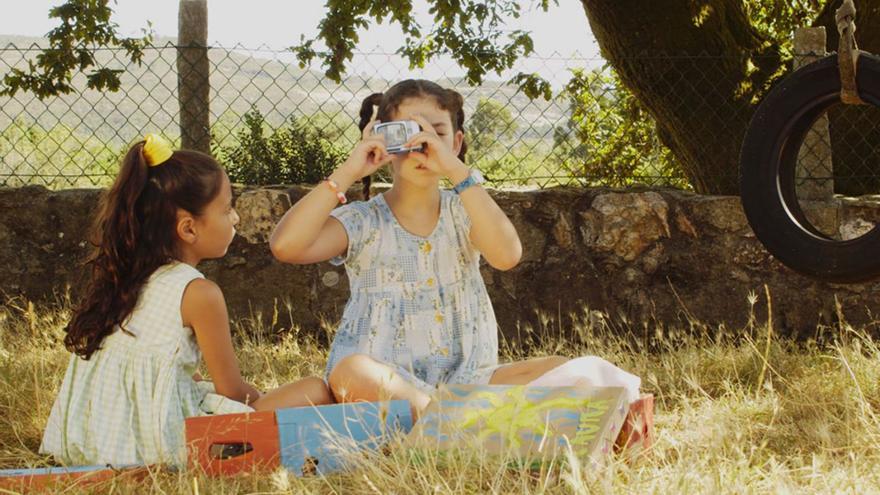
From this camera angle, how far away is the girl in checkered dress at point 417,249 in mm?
3002

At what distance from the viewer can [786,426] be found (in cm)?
309

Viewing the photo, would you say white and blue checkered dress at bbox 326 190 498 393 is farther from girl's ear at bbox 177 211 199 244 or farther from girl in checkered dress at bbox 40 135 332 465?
girl's ear at bbox 177 211 199 244

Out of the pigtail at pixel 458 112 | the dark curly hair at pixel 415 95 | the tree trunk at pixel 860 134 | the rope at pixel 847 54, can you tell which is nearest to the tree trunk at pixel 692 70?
the tree trunk at pixel 860 134

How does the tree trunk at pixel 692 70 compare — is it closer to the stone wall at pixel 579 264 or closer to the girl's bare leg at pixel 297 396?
the stone wall at pixel 579 264

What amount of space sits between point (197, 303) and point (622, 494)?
1.30 meters

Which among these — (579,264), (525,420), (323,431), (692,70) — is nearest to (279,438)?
(323,431)

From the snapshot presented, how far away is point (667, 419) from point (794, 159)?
42.8 inches

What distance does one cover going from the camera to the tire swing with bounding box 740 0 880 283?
11.0ft

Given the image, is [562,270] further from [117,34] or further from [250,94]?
[250,94]

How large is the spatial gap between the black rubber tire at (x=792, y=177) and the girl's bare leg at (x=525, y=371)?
1056 millimetres

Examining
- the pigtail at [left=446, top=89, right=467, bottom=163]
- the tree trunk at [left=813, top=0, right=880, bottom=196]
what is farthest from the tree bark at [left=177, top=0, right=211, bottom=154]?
the tree trunk at [left=813, top=0, right=880, bottom=196]

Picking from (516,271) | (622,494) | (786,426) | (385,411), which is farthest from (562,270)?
(622,494)

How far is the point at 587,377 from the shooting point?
2.93 metres

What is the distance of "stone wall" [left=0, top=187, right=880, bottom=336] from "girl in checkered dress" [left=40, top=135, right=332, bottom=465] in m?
1.98
